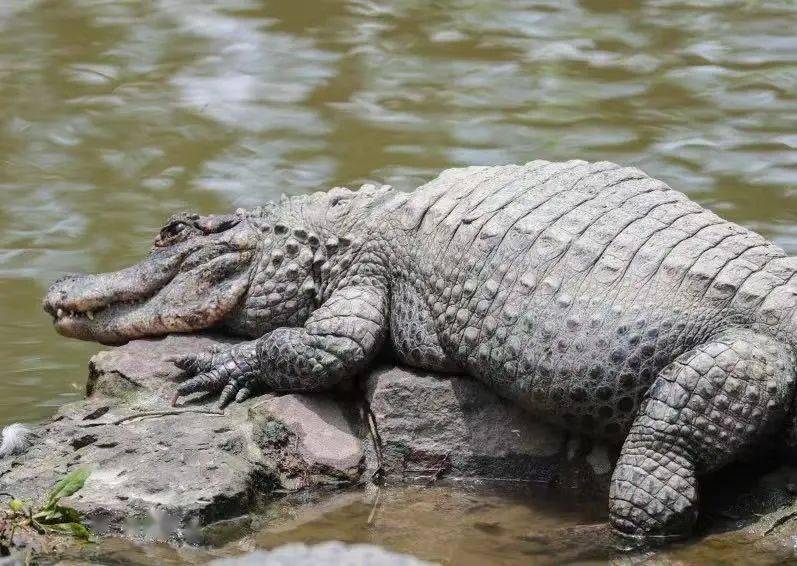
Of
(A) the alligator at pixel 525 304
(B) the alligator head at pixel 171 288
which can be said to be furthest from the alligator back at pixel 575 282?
(B) the alligator head at pixel 171 288

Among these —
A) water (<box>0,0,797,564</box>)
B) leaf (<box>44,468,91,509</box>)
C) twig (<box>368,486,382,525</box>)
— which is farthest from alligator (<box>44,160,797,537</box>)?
water (<box>0,0,797,564</box>)

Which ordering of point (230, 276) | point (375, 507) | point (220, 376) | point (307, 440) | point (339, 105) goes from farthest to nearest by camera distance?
point (339, 105) → point (230, 276) → point (220, 376) → point (307, 440) → point (375, 507)

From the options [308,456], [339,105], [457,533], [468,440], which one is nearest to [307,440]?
[308,456]

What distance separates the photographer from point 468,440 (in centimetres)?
605

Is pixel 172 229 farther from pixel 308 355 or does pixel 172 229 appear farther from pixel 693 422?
pixel 693 422

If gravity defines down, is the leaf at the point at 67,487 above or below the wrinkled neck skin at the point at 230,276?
below

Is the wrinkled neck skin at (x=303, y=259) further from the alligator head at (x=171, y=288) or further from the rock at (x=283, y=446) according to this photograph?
the rock at (x=283, y=446)

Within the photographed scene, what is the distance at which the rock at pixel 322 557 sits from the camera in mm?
4508

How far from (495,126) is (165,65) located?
368 cm

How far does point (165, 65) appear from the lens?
526 inches

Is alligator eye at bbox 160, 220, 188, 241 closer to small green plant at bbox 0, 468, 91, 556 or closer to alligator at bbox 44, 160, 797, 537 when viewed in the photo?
alligator at bbox 44, 160, 797, 537

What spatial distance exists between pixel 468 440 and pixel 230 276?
1631 mm

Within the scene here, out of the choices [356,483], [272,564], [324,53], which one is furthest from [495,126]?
[272,564]

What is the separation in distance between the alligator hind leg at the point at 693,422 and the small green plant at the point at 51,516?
7.17 ft
